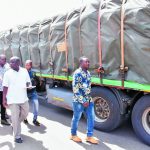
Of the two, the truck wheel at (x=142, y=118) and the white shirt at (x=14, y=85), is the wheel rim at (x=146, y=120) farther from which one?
the white shirt at (x=14, y=85)

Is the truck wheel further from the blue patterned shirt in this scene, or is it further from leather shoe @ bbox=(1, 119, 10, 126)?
leather shoe @ bbox=(1, 119, 10, 126)

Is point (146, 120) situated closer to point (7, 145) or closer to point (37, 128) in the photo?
point (37, 128)

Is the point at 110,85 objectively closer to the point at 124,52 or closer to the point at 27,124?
the point at 124,52

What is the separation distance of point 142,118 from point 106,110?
1.04m

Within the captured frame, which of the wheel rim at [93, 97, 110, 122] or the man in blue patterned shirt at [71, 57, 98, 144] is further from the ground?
the man in blue patterned shirt at [71, 57, 98, 144]

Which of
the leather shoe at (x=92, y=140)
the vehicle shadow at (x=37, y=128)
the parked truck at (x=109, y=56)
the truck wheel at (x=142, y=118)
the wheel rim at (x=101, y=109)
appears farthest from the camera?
the vehicle shadow at (x=37, y=128)

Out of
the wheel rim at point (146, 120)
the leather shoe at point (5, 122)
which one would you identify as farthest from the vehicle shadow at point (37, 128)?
the wheel rim at point (146, 120)

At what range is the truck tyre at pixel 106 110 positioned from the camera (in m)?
5.88

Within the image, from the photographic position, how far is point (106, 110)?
6.23m

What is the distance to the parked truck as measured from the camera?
516cm

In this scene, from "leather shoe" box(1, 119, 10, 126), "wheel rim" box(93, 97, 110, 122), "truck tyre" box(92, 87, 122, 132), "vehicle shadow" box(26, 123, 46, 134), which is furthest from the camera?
"leather shoe" box(1, 119, 10, 126)

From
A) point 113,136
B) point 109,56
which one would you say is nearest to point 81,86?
point 109,56

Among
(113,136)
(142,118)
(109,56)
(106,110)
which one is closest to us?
(142,118)

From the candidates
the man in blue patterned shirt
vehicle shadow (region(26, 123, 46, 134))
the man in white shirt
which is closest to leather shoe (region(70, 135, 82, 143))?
the man in blue patterned shirt
